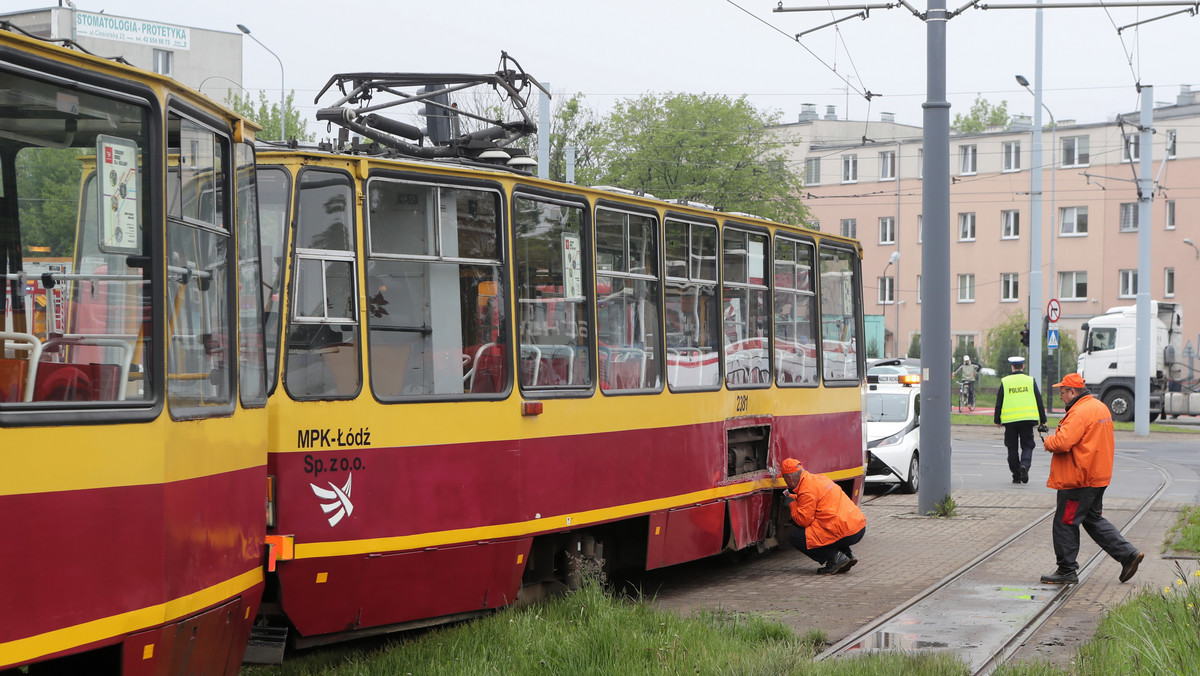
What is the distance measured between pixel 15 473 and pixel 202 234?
4.96ft

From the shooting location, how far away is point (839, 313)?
1323cm

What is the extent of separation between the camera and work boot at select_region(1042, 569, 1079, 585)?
10.3 metres

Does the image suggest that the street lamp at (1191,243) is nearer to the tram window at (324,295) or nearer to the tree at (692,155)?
the tree at (692,155)

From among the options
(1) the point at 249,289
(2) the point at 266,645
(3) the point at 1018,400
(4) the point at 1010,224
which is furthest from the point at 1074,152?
(1) the point at 249,289

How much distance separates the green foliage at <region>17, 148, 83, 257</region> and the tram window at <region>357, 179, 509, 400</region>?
8.10 ft

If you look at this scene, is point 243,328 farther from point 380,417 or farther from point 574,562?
point 574,562

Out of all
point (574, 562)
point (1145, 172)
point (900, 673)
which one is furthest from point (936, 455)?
point (1145, 172)

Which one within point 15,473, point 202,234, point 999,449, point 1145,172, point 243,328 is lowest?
point 999,449

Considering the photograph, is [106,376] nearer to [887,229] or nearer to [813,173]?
[887,229]

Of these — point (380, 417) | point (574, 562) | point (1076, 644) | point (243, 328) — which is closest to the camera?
point (243, 328)

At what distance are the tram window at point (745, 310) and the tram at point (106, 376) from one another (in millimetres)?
5835

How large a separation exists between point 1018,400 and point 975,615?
10.3 metres

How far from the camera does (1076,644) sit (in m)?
7.95

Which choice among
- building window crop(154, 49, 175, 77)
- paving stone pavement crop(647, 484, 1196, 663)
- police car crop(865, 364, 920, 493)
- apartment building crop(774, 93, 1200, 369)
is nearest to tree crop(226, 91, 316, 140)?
building window crop(154, 49, 175, 77)
